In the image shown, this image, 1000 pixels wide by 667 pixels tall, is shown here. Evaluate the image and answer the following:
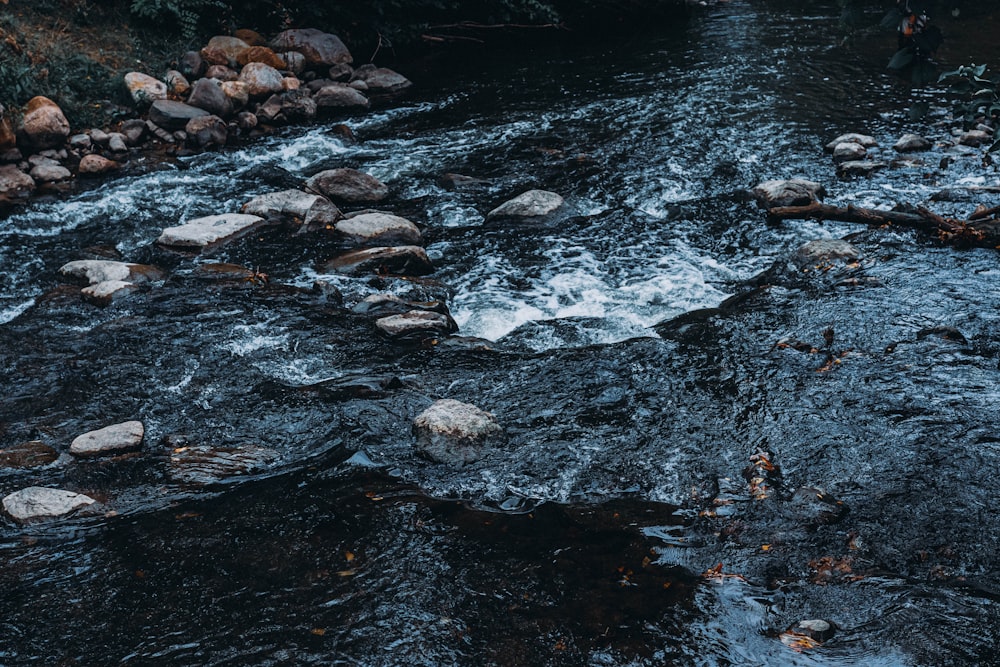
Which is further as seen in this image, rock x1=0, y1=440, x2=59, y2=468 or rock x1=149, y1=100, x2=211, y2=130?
rock x1=149, y1=100, x2=211, y2=130

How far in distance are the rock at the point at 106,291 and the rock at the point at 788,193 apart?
5919 mm

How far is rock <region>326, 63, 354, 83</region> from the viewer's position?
13.0 metres

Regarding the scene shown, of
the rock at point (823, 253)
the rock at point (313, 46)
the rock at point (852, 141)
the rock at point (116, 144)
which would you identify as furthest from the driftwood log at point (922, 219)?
the rock at point (313, 46)

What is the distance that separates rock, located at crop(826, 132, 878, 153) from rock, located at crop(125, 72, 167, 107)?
28.9 feet

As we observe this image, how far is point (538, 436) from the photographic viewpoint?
465cm

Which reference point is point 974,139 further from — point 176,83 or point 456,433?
point 176,83

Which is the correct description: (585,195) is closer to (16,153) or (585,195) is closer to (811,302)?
(811,302)

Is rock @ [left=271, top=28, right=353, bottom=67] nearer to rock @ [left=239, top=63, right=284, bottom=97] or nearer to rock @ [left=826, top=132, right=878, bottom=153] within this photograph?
rock @ [left=239, top=63, right=284, bottom=97]

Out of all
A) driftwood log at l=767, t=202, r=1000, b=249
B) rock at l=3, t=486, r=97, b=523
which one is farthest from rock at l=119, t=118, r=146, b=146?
driftwood log at l=767, t=202, r=1000, b=249

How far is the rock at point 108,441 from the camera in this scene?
462 centimetres

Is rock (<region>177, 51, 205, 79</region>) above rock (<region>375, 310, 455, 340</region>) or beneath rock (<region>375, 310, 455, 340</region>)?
above

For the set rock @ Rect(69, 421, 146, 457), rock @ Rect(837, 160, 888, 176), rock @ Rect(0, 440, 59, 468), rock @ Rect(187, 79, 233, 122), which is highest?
rock @ Rect(187, 79, 233, 122)

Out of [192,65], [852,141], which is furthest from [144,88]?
[852,141]

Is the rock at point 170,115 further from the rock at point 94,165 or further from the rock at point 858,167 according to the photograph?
the rock at point 858,167
